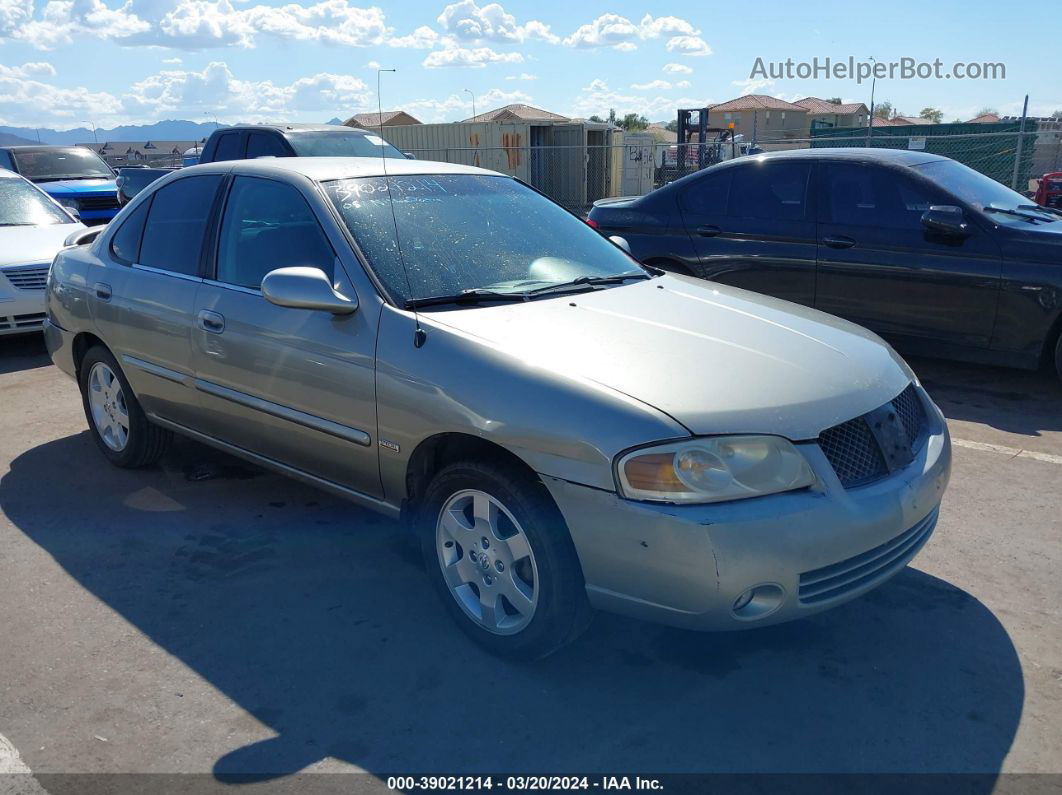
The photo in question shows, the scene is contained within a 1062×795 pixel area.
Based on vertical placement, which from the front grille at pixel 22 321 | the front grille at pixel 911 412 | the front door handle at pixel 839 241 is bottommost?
the front grille at pixel 22 321

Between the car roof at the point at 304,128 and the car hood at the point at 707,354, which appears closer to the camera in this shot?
the car hood at the point at 707,354

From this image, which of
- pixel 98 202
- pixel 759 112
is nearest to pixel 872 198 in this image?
pixel 98 202

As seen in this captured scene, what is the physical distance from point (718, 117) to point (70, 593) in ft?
176

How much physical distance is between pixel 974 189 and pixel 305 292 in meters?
5.35

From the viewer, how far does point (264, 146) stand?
1131 centimetres

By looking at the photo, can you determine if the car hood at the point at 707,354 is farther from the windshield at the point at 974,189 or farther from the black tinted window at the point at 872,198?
the windshield at the point at 974,189

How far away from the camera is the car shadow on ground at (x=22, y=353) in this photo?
798cm

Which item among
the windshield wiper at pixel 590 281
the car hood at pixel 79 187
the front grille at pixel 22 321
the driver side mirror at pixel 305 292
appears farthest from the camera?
the car hood at pixel 79 187

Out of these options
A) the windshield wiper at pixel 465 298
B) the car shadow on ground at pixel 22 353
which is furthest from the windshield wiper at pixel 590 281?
the car shadow on ground at pixel 22 353

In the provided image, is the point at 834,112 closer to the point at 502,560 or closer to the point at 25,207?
the point at 25,207

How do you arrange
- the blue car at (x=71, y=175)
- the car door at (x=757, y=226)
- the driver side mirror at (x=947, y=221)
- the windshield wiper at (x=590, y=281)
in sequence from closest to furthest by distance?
the windshield wiper at (x=590, y=281)
the driver side mirror at (x=947, y=221)
the car door at (x=757, y=226)
the blue car at (x=71, y=175)

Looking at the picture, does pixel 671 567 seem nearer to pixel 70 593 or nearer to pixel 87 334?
pixel 70 593

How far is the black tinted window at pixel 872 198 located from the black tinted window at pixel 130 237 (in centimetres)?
480

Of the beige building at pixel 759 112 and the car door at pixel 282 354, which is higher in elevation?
the beige building at pixel 759 112
